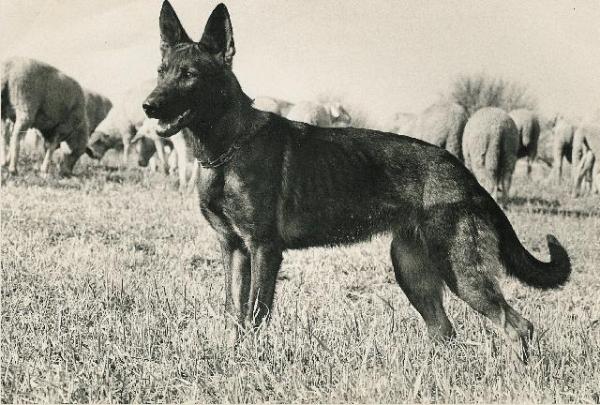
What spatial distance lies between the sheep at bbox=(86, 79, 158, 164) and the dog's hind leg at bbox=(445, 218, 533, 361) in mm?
14909

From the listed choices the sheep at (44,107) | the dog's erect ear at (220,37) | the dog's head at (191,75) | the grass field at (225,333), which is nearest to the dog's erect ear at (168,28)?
the dog's head at (191,75)

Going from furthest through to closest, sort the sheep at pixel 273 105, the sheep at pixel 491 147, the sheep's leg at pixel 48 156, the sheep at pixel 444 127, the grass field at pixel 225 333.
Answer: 1. the sheep at pixel 273 105
2. the sheep's leg at pixel 48 156
3. the sheep at pixel 444 127
4. the sheep at pixel 491 147
5. the grass field at pixel 225 333

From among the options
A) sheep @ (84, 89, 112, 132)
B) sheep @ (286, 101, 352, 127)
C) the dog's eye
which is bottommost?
the dog's eye

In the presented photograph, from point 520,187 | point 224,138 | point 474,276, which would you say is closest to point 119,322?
point 224,138

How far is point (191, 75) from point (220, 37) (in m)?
0.32

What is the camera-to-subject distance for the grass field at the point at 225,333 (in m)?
3.41

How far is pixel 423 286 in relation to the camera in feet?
14.8

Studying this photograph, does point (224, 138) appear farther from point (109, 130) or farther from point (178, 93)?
point (109, 130)

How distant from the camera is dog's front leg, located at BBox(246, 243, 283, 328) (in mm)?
3992

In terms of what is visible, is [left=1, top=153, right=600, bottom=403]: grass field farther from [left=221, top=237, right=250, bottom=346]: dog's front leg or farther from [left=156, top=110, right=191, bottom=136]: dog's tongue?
[left=156, top=110, right=191, bottom=136]: dog's tongue

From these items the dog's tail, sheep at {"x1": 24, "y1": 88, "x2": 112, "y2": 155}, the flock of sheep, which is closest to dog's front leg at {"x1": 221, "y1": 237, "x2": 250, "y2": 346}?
the dog's tail

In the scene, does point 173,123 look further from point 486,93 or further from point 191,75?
point 486,93

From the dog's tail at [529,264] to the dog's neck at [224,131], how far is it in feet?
5.44

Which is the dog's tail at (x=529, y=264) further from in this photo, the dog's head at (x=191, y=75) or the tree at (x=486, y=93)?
the tree at (x=486, y=93)
